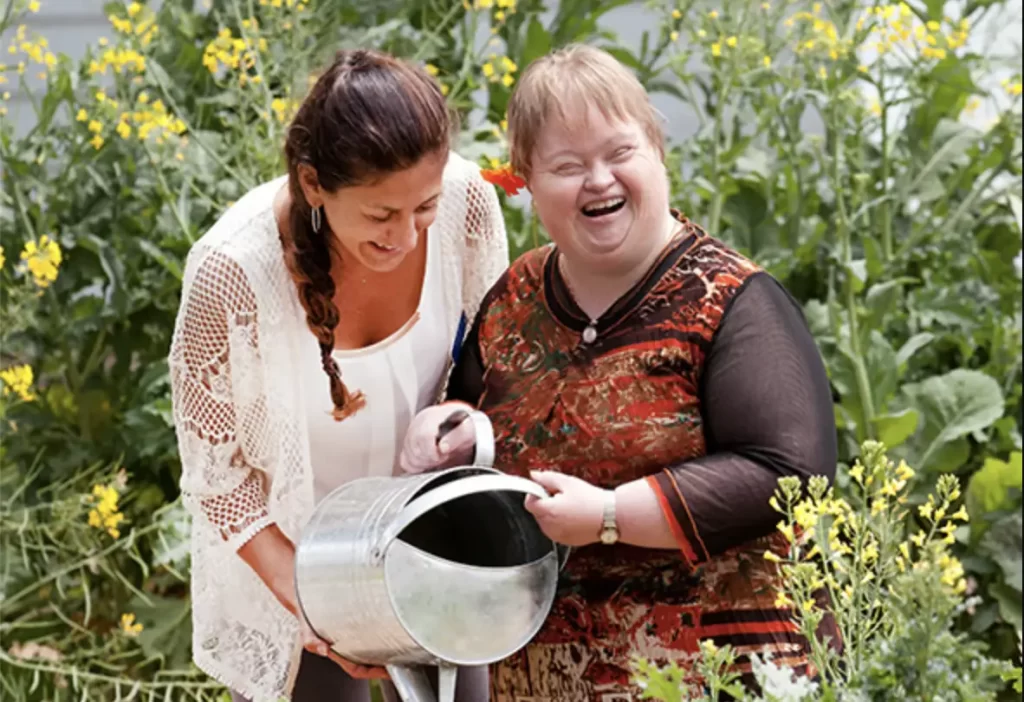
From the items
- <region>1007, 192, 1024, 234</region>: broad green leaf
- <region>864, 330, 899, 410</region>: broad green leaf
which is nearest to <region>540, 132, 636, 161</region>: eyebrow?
<region>864, 330, 899, 410</region>: broad green leaf

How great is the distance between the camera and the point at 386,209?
5.09ft

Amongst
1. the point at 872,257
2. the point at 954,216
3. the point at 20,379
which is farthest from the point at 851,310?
the point at 20,379

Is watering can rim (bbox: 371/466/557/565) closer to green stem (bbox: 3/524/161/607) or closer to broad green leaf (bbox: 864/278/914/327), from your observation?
green stem (bbox: 3/524/161/607)

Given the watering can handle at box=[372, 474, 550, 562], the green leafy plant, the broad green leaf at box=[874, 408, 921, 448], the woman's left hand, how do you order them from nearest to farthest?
the green leafy plant, the watering can handle at box=[372, 474, 550, 562], the woman's left hand, the broad green leaf at box=[874, 408, 921, 448]

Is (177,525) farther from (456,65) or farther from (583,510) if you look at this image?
(583,510)

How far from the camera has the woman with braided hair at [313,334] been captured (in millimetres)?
1556

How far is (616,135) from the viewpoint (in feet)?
4.72

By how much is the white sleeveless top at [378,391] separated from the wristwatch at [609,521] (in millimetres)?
377

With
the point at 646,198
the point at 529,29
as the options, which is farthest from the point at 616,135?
the point at 529,29

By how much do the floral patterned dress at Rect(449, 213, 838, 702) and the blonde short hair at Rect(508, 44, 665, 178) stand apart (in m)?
0.13

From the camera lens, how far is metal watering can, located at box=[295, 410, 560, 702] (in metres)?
1.28

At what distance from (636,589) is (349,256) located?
47cm

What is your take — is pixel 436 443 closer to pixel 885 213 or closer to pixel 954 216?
pixel 885 213

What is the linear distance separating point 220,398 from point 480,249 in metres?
0.33
